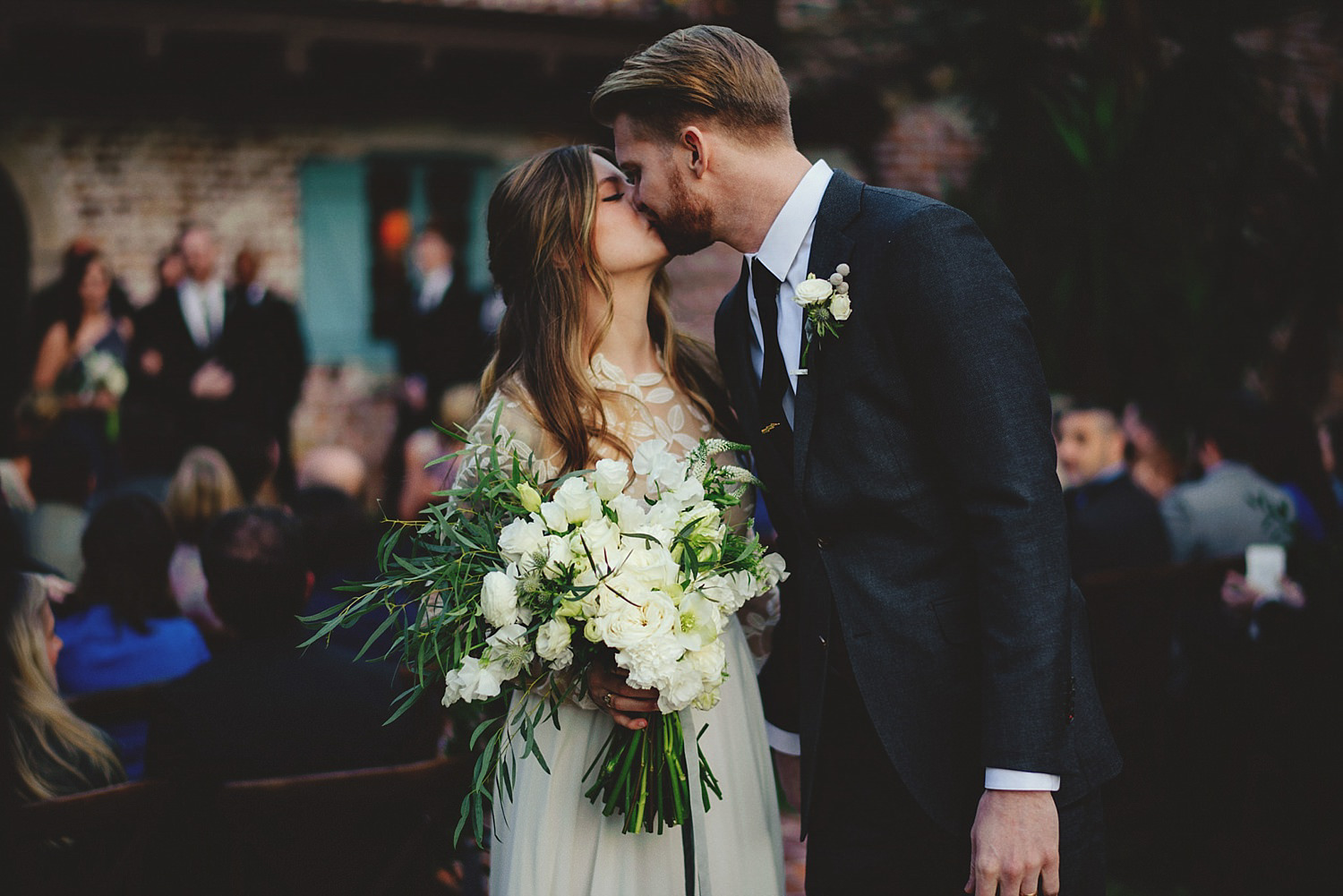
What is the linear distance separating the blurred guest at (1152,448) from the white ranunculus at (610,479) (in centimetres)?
452

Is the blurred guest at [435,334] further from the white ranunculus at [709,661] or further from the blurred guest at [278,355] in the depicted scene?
the white ranunculus at [709,661]

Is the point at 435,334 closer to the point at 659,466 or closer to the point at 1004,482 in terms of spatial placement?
the point at 659,466

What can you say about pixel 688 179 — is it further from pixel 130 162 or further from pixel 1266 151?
pixel 130 162

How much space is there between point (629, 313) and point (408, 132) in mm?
7450

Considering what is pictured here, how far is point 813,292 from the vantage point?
6.59 feet

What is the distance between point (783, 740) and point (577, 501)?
991 mm

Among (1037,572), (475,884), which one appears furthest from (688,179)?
(475,884)

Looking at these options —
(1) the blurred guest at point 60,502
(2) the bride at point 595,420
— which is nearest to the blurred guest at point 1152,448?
(2) the bride at point 595,420

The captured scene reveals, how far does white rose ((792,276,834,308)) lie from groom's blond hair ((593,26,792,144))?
33 centimetres

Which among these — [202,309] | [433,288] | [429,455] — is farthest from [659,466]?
[433,288]

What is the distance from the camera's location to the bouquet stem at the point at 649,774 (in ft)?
7.06

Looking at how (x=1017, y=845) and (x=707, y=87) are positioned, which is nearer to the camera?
(x=1017, y=845)

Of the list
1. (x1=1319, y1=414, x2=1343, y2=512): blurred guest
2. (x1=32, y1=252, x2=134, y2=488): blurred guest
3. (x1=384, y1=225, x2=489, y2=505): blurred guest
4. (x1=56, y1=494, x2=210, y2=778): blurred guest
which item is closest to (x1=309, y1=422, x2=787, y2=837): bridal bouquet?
(x1=56, y1=494, x2=210, y2=778): blurred guest

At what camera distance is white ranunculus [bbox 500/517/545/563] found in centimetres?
201
